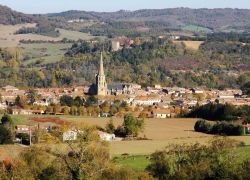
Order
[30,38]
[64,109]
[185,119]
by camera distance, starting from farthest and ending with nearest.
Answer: [30,38]
[64,109]
[185,119]

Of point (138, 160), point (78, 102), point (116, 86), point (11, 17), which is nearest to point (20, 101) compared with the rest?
point (78, 102)

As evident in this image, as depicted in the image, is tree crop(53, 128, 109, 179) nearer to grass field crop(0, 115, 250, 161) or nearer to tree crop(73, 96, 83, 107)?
grass field crop(0, 115, 250, 161)

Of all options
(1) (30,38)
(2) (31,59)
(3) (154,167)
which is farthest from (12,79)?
(3) (154,167)

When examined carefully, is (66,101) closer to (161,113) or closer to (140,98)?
(161,113)

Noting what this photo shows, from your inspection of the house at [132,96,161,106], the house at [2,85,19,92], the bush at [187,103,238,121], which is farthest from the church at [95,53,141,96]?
the bush at [187,103,238,121]

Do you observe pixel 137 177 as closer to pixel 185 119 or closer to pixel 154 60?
pixel 185 119

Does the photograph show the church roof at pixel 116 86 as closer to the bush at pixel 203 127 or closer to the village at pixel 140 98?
the village at pixel 140 98
